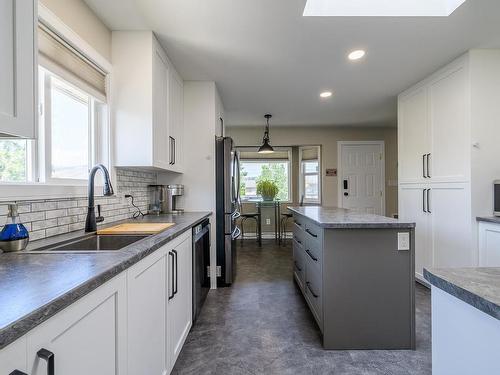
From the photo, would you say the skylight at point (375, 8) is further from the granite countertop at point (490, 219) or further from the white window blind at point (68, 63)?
the granite countertop at point (490, 219)

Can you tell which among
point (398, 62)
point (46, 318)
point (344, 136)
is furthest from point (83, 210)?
point (344, 136)

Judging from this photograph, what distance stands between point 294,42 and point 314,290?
207 cm

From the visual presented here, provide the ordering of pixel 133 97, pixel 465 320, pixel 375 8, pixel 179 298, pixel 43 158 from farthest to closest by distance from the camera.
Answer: pixel 133 97, pixel 375 8, pixel 179 298, pixel 43 158, pixel 465 320

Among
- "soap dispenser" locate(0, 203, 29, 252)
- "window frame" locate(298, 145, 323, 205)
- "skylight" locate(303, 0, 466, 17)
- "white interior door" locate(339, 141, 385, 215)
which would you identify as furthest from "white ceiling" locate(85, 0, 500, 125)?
"window frame" locate(298, 145, 323, 205)

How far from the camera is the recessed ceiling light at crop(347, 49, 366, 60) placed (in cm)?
253

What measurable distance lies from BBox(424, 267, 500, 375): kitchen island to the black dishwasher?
1736 millimetres

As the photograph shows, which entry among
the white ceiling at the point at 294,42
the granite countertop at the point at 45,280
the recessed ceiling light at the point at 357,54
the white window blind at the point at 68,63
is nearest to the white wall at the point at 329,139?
the white ceiling at the point at 294,42

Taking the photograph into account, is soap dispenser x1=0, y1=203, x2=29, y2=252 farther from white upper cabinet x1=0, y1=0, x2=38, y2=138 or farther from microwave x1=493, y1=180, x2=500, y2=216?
microwave x1=493, y1=180, x2=500, y2=216

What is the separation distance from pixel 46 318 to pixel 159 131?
1.94 m

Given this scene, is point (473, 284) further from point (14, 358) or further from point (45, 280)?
point (45, 280)

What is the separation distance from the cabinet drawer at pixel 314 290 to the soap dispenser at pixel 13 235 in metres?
1.71

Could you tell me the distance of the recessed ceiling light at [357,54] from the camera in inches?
99.6

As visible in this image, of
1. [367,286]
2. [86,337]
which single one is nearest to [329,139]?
[367,286]

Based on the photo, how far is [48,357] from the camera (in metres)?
0.61
